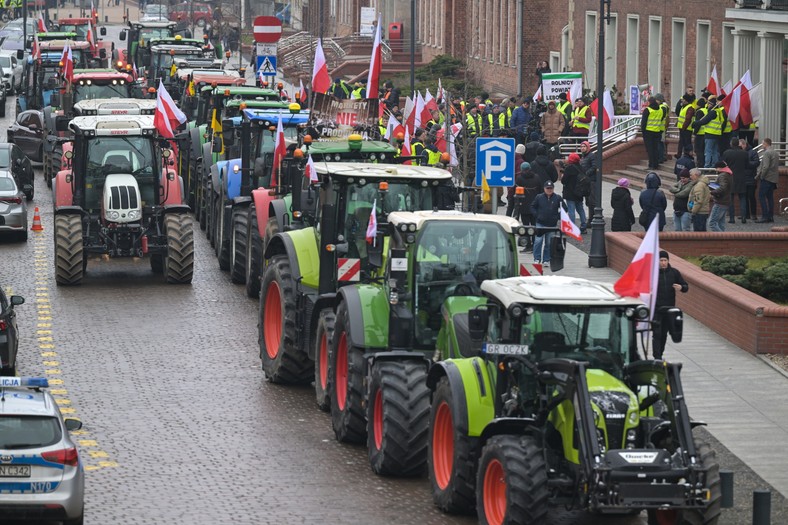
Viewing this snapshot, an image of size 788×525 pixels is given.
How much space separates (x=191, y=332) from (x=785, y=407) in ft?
28.3

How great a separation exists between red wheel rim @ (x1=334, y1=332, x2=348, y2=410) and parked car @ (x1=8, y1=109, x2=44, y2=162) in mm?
27697

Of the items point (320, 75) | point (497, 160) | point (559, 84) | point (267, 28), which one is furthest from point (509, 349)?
point (559, 84)

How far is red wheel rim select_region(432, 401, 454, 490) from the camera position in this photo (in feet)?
50.2

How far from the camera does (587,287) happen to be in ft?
47.9

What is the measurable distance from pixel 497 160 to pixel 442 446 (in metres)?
8.00

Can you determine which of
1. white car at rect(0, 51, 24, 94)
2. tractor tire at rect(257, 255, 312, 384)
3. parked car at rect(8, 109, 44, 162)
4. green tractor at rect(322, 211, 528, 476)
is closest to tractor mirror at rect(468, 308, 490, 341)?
green tractor at rect(322, 211, 528, 476)

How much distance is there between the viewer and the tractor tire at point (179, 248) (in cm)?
2747

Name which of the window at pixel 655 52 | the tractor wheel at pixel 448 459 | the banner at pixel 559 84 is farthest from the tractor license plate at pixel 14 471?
the window at pixel 655 52

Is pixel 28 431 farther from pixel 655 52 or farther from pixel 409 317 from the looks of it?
pixel 655 52

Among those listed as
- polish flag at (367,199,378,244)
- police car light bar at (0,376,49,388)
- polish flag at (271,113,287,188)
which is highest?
polish flag at (271,113,287,188)

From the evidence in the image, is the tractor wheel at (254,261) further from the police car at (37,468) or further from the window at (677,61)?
the window at (677,61)

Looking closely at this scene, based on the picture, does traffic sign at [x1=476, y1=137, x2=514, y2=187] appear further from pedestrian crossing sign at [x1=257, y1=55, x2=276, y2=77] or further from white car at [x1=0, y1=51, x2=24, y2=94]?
white car at [x1=0, y1=51, x2=24, y2=94]

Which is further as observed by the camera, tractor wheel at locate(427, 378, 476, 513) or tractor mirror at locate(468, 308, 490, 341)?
tractor wheel at locate(427, 378, 476, 513)

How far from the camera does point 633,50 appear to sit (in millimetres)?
50812
